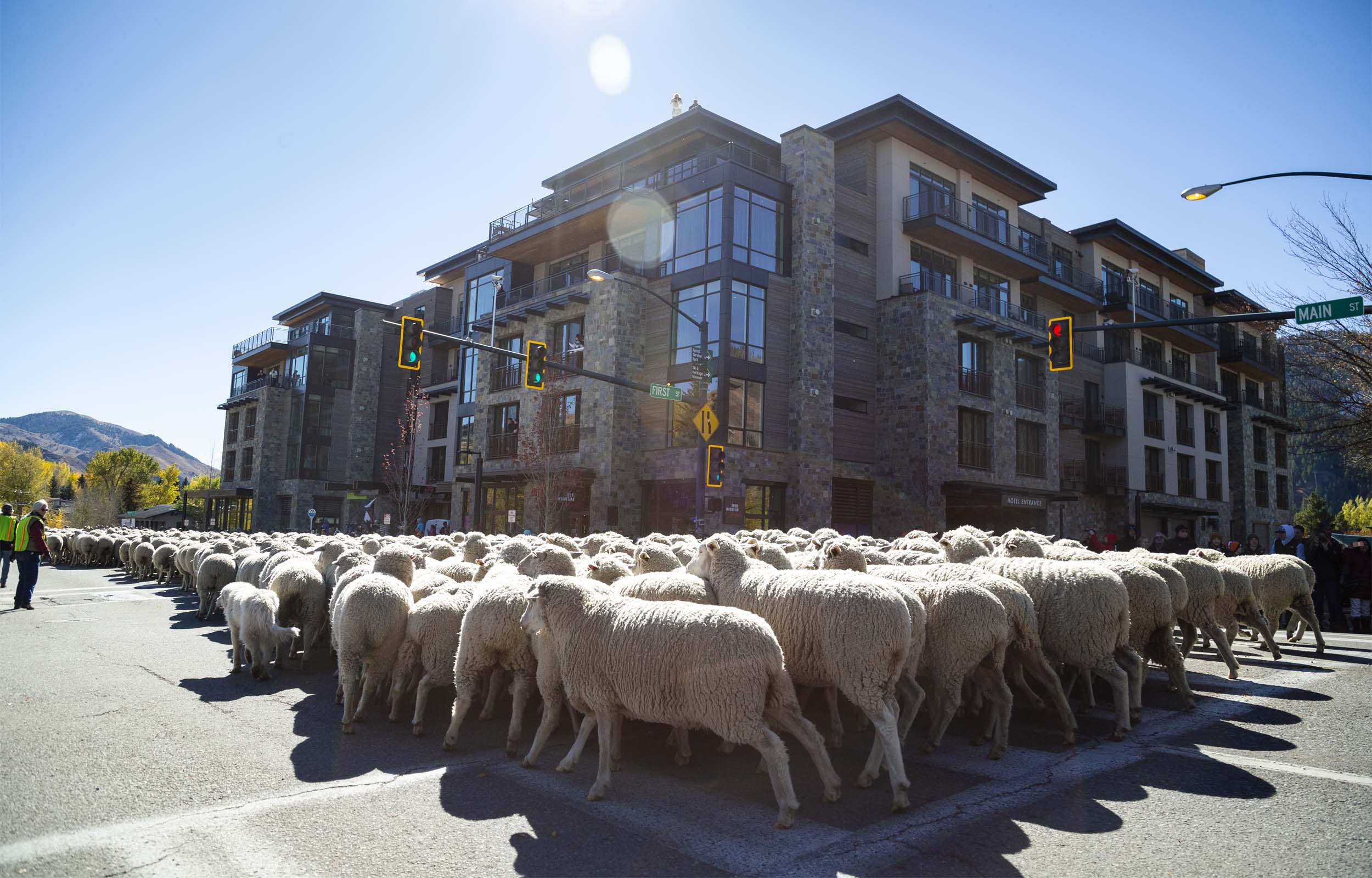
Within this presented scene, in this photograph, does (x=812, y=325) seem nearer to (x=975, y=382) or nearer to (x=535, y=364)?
(x=975, y=382)

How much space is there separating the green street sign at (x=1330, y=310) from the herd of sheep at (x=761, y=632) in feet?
16.9

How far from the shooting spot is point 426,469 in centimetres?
4522

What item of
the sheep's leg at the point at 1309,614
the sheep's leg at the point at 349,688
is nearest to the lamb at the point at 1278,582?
the sheep's leg at the point at 1309,614

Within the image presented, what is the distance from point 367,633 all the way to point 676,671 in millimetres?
3171

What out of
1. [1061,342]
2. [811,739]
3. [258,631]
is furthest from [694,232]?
[811,739]

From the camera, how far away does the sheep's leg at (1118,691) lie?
6.12m

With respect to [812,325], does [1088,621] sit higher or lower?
lower

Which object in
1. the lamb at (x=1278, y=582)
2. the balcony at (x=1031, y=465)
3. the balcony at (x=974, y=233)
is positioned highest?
the balcony at (x=974, y=233)

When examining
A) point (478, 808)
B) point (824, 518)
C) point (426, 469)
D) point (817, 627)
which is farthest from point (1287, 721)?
point (426, 469)

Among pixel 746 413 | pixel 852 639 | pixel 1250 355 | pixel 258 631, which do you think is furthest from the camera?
pixel 1250 355

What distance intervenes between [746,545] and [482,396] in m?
30.7

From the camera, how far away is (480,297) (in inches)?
1516

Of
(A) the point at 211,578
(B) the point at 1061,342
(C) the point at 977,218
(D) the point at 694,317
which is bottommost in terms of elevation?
(A) the point at 211,578

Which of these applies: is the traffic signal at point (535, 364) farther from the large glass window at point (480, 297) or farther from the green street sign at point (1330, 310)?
the large glass window at point (480, 297)
